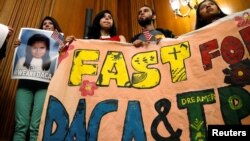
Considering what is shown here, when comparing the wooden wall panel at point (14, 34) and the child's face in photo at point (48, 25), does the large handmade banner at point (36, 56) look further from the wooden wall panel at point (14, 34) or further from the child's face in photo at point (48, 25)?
the wooden wall panel at point (14, 34)

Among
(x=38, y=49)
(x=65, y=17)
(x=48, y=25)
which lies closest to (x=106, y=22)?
(x=48, y=25)

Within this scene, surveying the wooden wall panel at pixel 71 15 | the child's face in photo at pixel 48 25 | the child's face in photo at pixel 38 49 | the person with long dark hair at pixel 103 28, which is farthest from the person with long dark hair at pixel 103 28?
the wooden wall panel at pixel 71 15

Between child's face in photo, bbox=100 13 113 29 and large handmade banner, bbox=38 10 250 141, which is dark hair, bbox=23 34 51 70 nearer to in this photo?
large handmade banner, bbox=38 10 250 141

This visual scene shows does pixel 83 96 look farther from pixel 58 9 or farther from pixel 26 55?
pixel 58 9

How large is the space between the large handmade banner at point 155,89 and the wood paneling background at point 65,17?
35.5 inches

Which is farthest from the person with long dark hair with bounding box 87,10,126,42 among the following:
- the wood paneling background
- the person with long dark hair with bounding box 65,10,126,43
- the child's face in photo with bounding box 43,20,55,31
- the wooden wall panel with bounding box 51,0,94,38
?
the wooden wall panel with bounding box 51,0,94,38

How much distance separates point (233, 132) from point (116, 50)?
946 mm

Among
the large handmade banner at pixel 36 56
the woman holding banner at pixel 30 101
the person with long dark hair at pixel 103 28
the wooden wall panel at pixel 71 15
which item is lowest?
the woman holding banner at pixel 30 101

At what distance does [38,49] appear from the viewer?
1961 millimetres

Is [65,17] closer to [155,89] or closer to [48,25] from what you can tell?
[48,25]

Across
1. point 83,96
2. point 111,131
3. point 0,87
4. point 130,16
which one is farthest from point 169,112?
point 130,16

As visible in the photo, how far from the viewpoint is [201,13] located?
2.04 metres

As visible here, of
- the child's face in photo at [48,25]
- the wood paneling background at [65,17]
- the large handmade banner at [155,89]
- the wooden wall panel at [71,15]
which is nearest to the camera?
the large handmade banner at [155,89]

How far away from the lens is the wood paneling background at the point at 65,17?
7.73ft
